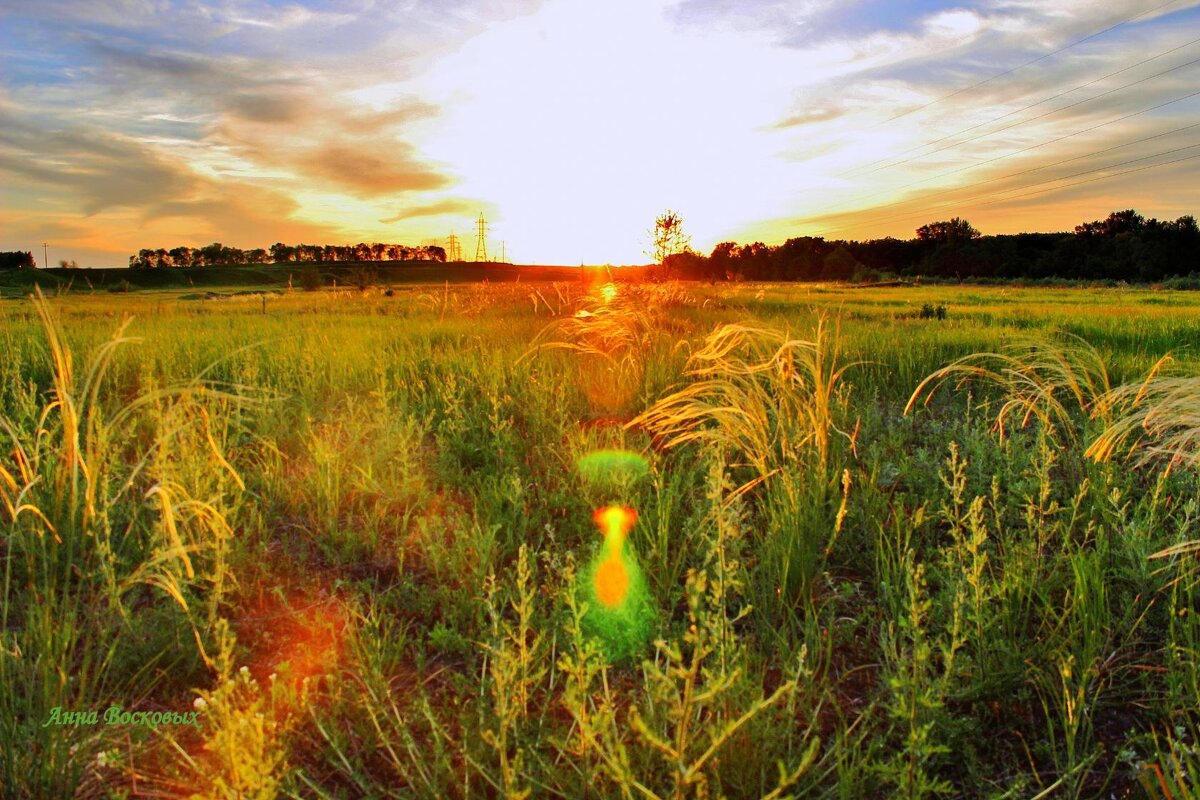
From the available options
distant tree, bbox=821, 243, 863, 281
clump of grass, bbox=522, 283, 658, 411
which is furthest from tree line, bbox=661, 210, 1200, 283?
clump of grass, bbox=522, 283, 658, 411

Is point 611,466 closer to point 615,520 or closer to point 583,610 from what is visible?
point 615,520

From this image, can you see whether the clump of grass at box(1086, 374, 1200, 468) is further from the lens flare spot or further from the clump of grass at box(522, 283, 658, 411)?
the clump of grass at box(522, 283, 658, 411)

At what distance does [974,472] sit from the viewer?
11.2 ft

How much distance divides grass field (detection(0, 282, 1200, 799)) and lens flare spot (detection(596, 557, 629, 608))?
0.27 feet

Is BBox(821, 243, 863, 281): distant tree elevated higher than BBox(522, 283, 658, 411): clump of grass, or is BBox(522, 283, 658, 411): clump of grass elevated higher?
BBox(821, 243, 863, 281): distant tree

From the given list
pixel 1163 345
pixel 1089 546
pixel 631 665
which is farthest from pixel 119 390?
pixel 1163 345

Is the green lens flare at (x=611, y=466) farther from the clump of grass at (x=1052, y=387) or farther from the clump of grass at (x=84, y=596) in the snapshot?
the clump of grass at (x=84, y=596)

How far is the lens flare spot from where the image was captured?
251 centimetres

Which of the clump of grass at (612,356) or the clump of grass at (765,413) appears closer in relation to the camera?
the clump of grass at (765,413)

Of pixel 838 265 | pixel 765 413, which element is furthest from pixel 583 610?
pixel 838 265

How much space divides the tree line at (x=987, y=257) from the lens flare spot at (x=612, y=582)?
32014 millimetres

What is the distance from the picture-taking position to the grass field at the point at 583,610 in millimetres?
1705

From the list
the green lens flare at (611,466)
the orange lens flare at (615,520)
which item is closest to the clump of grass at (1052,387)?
the green lens flare at (611,466)

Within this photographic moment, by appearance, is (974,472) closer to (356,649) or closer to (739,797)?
(739,797)
